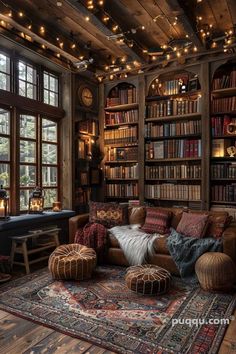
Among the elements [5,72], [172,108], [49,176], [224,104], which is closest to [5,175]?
[49,176]

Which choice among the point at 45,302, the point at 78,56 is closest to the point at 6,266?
the point at 45,302

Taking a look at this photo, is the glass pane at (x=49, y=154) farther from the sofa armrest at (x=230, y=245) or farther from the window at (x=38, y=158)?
the sofa armrest at (x=230, y=245)

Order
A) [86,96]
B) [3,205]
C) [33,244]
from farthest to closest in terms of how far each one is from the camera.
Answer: [86,96] < [33,244] < [3,205]

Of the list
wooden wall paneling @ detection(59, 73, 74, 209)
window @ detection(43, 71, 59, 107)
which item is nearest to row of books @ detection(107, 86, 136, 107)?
wooden wall paneling @ detection(59, 73, 74, 209)

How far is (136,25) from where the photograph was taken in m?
3.92

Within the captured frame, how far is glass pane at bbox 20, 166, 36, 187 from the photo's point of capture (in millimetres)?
4258

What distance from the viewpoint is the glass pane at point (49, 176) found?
4.63 meters

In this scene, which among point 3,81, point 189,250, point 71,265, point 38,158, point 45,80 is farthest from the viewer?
point 45,80

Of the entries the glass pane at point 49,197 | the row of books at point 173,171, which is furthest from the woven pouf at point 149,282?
the glass pane at point 49,197

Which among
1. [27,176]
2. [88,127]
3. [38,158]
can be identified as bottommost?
[27,176]

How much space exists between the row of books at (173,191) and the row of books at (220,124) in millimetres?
877

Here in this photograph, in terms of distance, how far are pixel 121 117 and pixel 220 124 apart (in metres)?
1.75

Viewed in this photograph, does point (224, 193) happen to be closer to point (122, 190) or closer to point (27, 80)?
point (122, 190)

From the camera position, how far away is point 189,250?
3162mm
